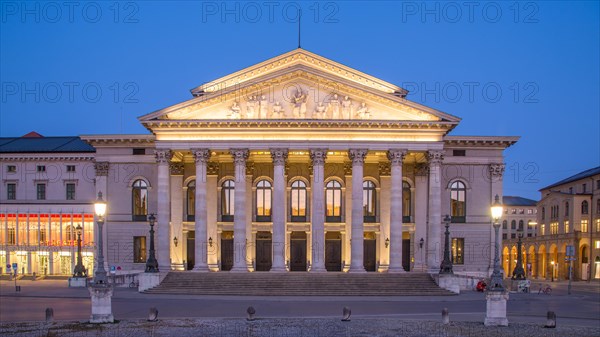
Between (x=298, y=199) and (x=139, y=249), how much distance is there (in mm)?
15025

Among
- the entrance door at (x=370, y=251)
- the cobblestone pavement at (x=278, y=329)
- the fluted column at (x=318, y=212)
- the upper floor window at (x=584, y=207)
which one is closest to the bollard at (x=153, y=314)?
the cobblestone pavement at (x=278, y=329)

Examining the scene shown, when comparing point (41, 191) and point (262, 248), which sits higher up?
point (41, 191)

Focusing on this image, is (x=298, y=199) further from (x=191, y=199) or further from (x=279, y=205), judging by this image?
(x=191, y=199)

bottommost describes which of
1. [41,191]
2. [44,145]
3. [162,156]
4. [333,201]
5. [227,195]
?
[333,201]

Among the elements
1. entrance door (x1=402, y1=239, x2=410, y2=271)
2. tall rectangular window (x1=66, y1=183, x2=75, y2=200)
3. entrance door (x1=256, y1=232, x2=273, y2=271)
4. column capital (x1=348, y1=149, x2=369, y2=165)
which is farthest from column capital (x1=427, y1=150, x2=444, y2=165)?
tall rectangular window (x1=66, y1=183, x2=75, y2=200)

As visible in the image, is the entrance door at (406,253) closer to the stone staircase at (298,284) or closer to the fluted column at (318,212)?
the stone staircase at (298,284)

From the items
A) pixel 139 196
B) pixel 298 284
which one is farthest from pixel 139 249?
pixel 298 284

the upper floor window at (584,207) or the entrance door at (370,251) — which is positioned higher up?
the upper floor window at (584,207)

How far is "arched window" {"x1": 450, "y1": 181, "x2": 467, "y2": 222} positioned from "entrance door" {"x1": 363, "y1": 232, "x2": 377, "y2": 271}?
7399 mm

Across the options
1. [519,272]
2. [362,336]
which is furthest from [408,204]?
[362,336]

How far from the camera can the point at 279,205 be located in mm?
52125

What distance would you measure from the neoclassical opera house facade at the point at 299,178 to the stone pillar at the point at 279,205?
0.27 feet

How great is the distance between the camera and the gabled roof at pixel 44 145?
2813 inches

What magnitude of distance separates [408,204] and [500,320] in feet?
101
